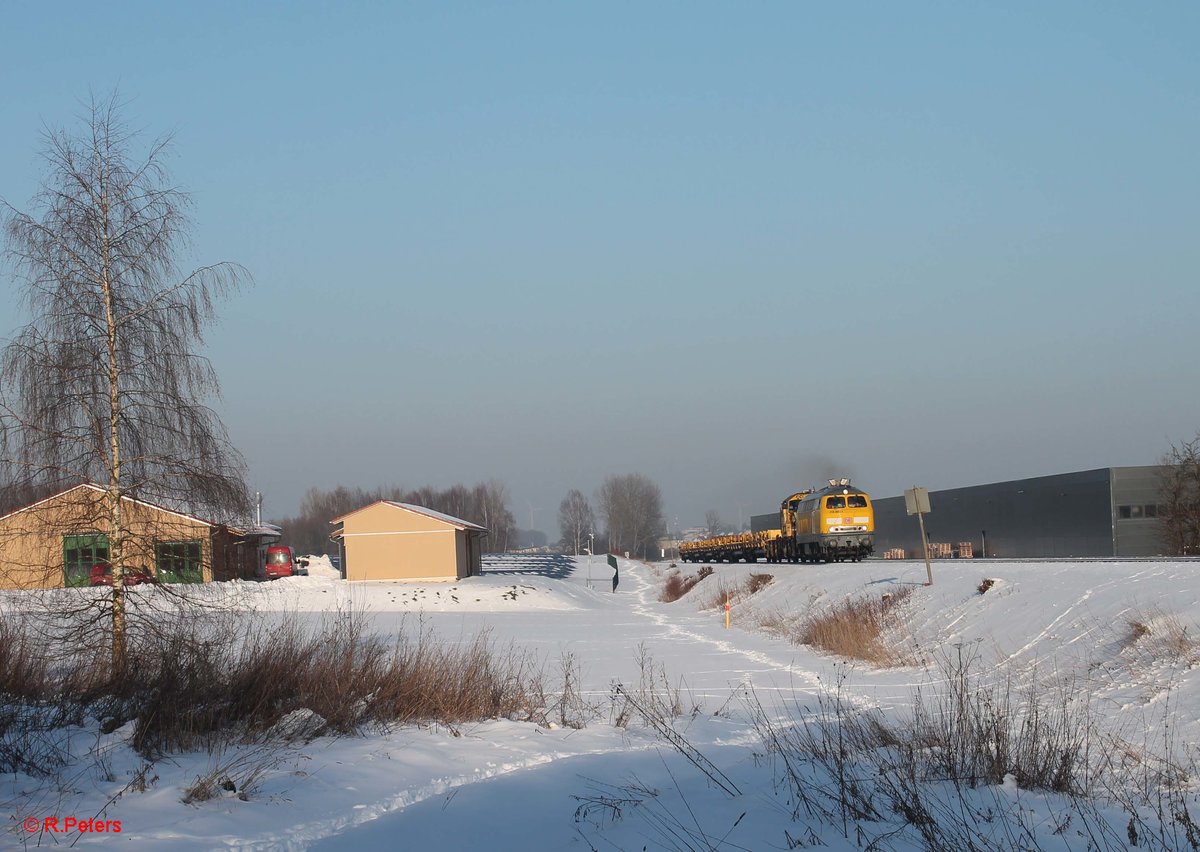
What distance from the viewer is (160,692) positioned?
1070cm

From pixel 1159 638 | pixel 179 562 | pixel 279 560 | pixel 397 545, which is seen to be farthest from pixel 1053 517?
pixel 179 562

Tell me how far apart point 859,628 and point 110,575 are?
15.3 metres

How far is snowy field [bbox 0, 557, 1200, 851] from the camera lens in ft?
25.6

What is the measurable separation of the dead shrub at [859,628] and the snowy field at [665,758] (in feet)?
1.40

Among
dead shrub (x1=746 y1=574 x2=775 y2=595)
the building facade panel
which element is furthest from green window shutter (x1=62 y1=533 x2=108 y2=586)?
the building facade panel

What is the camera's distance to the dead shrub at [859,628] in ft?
69.0

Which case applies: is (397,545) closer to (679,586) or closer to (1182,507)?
(679,586)

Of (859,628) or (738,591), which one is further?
(738,591)

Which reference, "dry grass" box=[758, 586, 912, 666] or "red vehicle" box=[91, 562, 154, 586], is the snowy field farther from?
"red vehicle" box=[91, 562, 154, 586]

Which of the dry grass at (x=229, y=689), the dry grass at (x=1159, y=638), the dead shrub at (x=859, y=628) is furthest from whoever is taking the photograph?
the dead shrub at (x=859, y=628)

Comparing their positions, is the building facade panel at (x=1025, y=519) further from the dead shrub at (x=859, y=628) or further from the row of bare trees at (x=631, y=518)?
the row of bare trees at (x=631, y=518)

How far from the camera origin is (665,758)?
1102 centimetres

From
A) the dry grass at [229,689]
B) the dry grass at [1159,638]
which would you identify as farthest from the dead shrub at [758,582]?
the dry grass at [229,689]

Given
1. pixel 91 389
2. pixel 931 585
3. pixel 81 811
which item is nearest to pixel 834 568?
pixel 931 585
